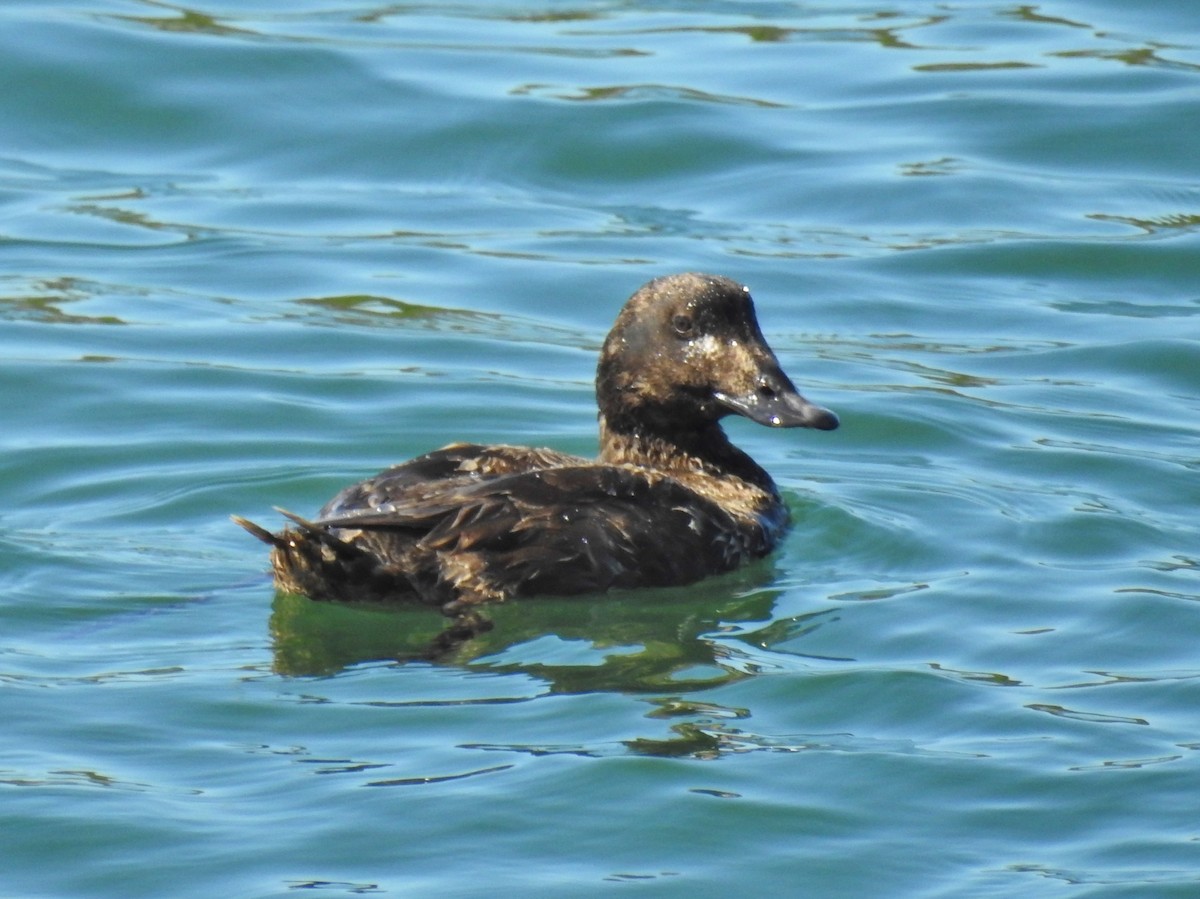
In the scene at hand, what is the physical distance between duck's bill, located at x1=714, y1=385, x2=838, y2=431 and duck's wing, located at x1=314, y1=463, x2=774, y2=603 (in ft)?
1.94

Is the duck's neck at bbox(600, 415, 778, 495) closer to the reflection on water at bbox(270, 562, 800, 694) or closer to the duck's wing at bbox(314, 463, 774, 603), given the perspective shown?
the duck's wing at bbox(314, 463, 774, 603)

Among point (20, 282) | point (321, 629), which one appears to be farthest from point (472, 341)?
point (321, 629)

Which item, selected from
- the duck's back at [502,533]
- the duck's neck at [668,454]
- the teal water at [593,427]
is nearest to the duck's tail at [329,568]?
the duck's back at [502,533]

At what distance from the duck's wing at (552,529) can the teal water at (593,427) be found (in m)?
0.13

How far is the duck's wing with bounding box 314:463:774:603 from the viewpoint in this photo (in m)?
7.44

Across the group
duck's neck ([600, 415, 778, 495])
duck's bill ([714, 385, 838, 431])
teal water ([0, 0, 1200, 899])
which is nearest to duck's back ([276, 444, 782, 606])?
teal water ([0, 0, 1200, 899])

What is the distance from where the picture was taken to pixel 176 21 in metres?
15.7

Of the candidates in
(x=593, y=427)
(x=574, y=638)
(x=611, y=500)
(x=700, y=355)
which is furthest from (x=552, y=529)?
(x=593, y=427)

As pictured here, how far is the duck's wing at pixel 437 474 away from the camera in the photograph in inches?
302

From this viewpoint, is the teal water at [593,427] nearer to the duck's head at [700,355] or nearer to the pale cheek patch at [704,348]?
the duck's head at [700,355]

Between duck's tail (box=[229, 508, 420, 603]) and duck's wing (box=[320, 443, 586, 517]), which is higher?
duck's wing (box=[320, 443, 586, 517])

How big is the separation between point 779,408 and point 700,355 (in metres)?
0.35

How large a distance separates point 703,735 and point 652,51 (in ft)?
31.5

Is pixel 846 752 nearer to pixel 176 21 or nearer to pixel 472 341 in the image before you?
pixel 472 341
